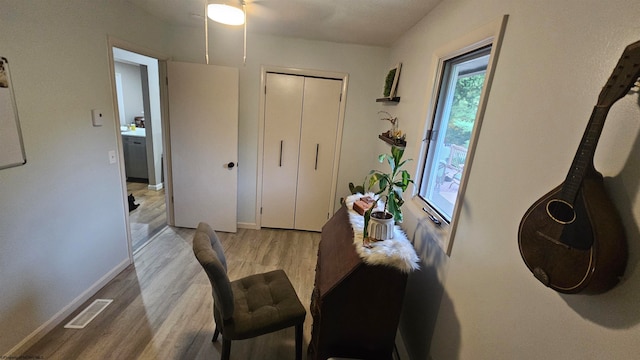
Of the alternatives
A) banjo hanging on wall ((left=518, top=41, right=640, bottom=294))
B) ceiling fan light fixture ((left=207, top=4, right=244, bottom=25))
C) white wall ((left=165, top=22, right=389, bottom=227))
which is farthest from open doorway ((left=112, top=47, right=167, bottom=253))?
banjo hanging on wall ((left=518, top=41, right=640, bottom=294))

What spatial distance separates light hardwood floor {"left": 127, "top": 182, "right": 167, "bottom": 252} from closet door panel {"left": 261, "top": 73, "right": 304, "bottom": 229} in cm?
129

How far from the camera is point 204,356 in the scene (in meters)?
1.61

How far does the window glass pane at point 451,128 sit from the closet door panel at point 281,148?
1.69 meters

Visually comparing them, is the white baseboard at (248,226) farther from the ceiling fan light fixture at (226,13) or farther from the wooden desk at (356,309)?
the ceiling fan light fixture at (226,13)

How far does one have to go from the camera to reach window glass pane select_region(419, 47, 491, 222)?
4.78 ft

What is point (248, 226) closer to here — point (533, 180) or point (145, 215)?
point (145, 215)

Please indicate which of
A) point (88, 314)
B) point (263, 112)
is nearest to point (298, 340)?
point (88, 314)

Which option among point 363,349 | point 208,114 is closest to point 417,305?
point 363,349

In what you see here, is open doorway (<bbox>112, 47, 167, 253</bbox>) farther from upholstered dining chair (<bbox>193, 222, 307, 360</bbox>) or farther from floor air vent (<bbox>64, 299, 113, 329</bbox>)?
upholstered dining chair (<bbox>193, 222, 307, 360</bbox>)

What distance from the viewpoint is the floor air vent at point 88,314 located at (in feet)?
5.76

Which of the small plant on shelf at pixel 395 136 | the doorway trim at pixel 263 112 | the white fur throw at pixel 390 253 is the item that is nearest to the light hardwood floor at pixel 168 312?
the doorway trim at pixel 263 112

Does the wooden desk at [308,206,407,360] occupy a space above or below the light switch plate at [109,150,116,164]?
below

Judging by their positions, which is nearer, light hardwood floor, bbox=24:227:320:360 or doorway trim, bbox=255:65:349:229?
light hardwood floor, bbox=24:227:320:360

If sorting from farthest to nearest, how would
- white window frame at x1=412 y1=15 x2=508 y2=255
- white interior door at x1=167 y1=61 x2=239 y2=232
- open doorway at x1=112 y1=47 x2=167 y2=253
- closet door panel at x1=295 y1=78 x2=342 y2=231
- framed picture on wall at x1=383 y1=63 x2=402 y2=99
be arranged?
open doorway at x1=112 y1=47 x2=167 y2=253 < closet door panel at x1=295 y1=78 x2=342 y2=231 < white interior door at x1=167 y1=61 x2=239 y2=232 < framed picture on wall at x1=383 y1=63 x2=402 y2=99 < white window frame at x1=412 y1=15 x2=508 y2=255
